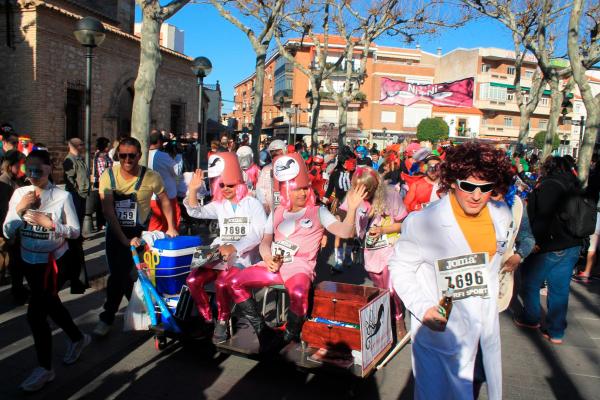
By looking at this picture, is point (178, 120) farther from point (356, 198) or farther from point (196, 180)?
point (356, 198)

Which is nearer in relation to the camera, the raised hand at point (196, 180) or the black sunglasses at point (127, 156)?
the black sunglasses at point (127, 156)

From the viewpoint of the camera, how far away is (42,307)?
4.07 metres

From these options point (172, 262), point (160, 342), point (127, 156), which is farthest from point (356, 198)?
point (160, 342)

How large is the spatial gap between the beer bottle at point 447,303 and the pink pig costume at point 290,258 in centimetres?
162

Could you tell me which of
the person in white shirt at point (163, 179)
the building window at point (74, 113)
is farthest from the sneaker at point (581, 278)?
the building window at point (74, 113)

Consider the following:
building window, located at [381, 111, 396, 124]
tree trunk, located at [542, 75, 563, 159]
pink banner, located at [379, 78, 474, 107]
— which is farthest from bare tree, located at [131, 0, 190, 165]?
building window, located at [381, 111, 396, 124]

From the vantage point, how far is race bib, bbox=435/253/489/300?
276cm

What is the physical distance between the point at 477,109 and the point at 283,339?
65.3 m

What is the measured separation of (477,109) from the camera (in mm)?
64625

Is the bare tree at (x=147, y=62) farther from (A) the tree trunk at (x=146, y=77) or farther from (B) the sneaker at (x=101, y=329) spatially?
(B) the sneaker at (x=101, y=329)

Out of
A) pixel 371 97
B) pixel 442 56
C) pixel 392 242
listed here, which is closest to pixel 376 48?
pixel 371 97

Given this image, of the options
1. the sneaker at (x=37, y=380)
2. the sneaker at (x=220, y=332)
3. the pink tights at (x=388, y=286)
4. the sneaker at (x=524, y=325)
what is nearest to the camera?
A: the sneaker at (x=37, y=380)

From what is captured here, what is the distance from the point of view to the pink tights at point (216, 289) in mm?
4469

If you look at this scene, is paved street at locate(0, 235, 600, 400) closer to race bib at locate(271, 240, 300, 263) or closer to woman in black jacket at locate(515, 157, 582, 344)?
woman in black jacket at locate(515, 157, 582, 344)
